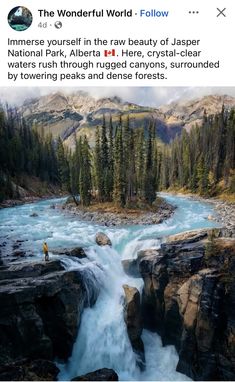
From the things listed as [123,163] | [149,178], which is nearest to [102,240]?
[123,163]

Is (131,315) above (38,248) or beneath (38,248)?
beneath

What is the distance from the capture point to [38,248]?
57.2ft

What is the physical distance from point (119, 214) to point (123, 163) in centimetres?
694

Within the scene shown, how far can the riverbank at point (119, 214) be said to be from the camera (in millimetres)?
26672

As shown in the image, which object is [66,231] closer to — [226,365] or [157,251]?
[157,251]

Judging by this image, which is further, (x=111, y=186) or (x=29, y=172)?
(x=29, y=172)

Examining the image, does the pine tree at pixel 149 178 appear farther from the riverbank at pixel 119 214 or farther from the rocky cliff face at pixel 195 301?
the rocky cliff face at pixel 195 301

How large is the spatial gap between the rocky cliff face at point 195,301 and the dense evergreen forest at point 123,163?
61.3 feet

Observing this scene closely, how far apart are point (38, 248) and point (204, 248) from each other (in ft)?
32.3

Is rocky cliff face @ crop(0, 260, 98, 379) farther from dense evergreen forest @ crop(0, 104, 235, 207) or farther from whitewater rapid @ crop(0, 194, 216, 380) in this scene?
dense evergreen forest @ crop(0, 104, 235, 207)
